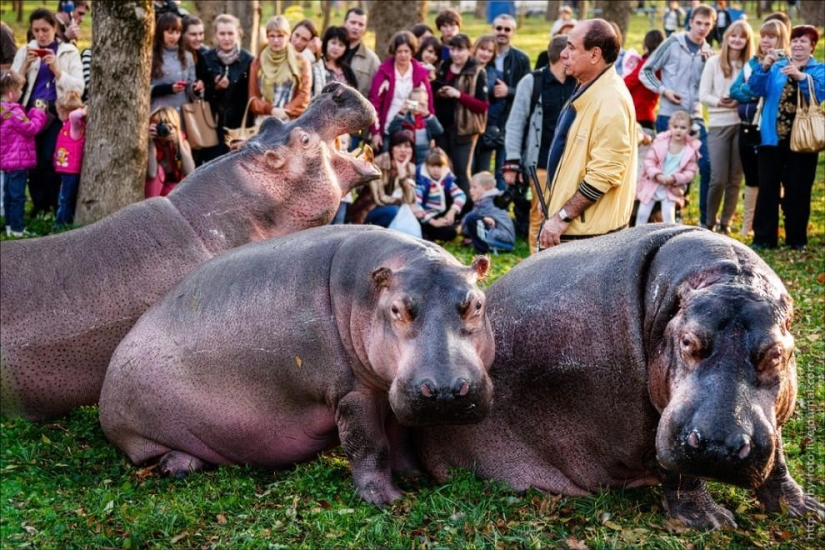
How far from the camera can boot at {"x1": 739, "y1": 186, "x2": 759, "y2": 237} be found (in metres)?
12.1

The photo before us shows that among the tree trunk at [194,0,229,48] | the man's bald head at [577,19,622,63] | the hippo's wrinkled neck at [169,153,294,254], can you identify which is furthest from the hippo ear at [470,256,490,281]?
the tree trunk at [194,0,229,48]

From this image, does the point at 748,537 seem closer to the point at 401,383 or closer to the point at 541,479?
the point at 541,479

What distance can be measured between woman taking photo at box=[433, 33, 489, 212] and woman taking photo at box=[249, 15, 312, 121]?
1.83 metres

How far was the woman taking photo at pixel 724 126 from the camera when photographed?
12148 millimetres

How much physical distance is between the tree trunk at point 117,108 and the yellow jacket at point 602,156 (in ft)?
17.6

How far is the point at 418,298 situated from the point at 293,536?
52.6 inches

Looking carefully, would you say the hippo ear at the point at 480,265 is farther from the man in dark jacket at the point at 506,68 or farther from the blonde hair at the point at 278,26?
the man in dark jacket at the point at 506,68

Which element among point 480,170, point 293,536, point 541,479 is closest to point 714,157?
point 480,170

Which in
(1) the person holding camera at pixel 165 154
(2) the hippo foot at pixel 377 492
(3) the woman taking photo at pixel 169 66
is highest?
(3) the woman taking photo at pixel 169 66

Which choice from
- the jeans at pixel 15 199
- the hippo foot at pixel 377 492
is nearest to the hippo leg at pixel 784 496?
the hippo foot at pixel 377 492

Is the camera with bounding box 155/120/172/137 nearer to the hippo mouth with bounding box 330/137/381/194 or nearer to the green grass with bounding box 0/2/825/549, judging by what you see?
the hippo mouth with bounding box 330/137/381/194

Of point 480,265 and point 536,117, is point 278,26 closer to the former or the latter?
point 536,117

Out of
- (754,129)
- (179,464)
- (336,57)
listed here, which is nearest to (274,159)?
(179,464)

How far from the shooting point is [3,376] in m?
6.92
